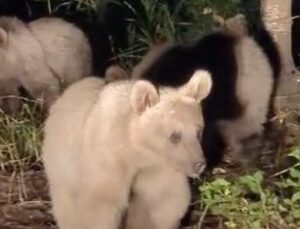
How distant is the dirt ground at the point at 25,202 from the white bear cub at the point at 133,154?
21.2 inches

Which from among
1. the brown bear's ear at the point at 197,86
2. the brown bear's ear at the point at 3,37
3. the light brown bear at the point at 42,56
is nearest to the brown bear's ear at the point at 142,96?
the brown bear's ear at the point at 197,86

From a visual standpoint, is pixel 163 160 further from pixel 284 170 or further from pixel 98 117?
pixel 284 170

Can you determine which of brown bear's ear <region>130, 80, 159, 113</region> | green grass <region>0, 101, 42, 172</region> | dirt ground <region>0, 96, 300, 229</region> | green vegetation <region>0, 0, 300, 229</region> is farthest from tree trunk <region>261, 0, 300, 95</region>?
brown bear's ear <region>130, 80, 159, 113</region>

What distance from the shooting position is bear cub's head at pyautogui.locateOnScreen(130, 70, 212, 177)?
6.37 m

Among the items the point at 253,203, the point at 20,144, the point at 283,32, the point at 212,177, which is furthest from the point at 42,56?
the point at 253,203

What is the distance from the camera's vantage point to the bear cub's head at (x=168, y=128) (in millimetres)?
6371

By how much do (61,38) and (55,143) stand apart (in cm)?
259

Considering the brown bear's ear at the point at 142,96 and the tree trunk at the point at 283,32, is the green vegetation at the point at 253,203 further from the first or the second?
the tree trunk at the point at 283,32

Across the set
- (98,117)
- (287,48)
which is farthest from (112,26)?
(98,117)

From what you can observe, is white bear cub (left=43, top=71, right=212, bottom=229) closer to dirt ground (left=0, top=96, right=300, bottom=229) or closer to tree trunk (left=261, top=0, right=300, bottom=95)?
dirt ground (left=0, top=96, right=300, bottom=229)

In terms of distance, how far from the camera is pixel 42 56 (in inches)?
356

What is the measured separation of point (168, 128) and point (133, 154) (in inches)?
8.5

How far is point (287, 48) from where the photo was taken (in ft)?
27.6

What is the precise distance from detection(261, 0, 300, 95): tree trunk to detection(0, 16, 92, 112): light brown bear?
1.47 m
